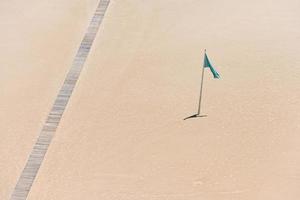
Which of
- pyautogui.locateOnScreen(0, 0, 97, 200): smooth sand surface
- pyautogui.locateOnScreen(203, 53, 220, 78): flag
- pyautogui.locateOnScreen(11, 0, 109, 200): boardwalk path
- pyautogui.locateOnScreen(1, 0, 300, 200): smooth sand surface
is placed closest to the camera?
pyautogui.locateOnScreen(1, 0, 300, 200): smooth sand surface

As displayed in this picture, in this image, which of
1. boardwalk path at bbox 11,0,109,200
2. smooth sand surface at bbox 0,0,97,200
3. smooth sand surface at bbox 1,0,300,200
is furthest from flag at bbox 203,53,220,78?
smooth sand surface at bbox 0,0,97,200

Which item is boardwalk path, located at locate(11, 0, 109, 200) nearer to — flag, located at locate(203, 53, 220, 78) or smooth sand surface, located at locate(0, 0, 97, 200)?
smooth sand surface, located at locate(0, 0, 97, 200)

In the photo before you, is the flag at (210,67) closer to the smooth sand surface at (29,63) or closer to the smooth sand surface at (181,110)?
the smooth sand surface at (181,110)

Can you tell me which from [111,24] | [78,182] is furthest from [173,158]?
[111,24]

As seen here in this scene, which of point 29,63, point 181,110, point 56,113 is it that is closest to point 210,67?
point 181,110

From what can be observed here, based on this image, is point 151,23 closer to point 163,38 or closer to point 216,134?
point 163,38

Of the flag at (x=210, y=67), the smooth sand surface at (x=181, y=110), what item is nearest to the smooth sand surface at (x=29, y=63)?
the smooth sand surface at (x=181, y=110)
